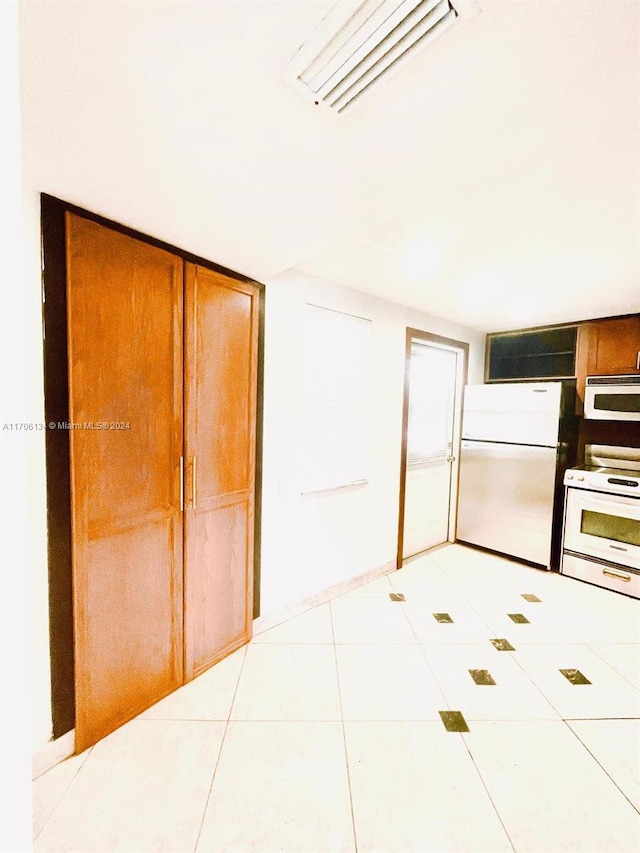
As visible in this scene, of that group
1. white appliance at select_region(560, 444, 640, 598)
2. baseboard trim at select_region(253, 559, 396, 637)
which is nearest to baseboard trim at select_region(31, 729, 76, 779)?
baseboard trim at select_region(253, 559, 396, 637)

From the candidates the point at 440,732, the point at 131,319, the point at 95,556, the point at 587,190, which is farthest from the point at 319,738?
the point at 587,190

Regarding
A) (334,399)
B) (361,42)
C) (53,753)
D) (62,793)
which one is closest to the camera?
(361,42)

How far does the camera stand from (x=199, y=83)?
922mm

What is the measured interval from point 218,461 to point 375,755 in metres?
1.65

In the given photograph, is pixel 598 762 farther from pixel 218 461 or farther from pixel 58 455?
pixel 58 455

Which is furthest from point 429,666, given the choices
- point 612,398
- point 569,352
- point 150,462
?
point 569,352

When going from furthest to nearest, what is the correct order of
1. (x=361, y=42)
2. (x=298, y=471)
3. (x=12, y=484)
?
(x=298, y=471) < (x=361, y=42) < (x=12, y=484)

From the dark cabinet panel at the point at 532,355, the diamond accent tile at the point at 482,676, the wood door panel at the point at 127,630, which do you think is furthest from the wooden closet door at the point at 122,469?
the dark cabinet panel at the point at 532,355

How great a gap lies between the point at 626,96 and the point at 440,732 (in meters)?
2.58

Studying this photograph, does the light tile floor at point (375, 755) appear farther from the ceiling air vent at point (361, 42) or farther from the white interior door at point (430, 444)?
the ceiling air vent at point (361, 42)

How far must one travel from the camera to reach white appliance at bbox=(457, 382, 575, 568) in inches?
138

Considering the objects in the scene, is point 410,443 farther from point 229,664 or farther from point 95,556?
point 95,556

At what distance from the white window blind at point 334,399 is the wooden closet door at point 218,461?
0.51 m

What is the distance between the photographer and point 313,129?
107cm
